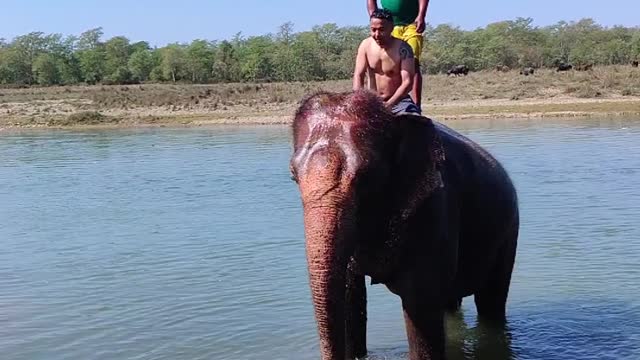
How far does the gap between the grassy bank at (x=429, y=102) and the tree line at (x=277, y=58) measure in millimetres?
31206

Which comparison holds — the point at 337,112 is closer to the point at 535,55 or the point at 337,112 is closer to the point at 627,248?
the point at 627,248

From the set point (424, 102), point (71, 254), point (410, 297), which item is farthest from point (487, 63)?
point (410, 297)

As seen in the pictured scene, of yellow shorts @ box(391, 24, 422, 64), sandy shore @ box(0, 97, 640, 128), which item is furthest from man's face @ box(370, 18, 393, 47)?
sandy shore @ box(0, 97, 640, 128)

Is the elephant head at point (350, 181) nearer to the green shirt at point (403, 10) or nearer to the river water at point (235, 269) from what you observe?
the green shirt at point (403, 10)

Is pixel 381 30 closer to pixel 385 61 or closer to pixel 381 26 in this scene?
pixel 381 26

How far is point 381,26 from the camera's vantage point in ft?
22.9

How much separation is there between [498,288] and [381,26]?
287cm

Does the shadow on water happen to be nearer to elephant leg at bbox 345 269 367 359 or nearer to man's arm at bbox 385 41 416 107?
elephant leg at bbox 345 269 367 359

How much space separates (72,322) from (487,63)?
90229 mm

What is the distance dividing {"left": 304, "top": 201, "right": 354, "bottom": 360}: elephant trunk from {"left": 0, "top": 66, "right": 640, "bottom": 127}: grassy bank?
32877 millimetres

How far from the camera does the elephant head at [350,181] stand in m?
5.12

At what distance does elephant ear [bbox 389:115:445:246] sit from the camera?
6008 millimetres

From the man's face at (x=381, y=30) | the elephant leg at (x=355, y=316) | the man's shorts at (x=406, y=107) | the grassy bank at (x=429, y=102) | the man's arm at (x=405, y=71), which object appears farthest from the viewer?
the grassy bank at (x=429, y=102)

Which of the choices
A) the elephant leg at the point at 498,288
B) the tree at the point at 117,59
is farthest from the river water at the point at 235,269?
the tree at the point at 117,59
